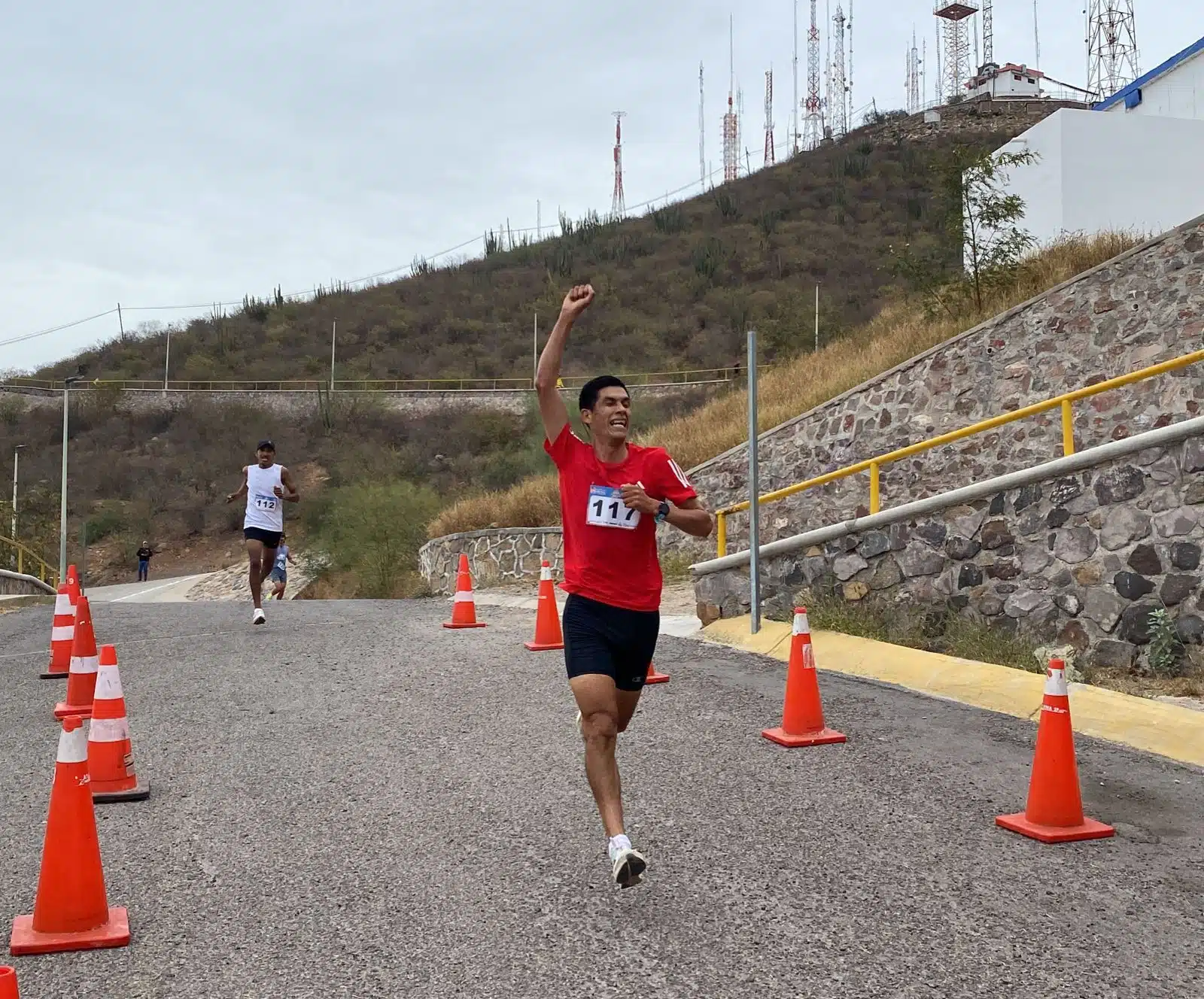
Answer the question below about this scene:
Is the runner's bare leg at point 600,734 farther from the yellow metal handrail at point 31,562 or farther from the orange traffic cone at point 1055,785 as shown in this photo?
the yellow metal handrail at point 31,562

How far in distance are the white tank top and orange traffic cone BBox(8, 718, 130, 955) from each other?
29.3 ft

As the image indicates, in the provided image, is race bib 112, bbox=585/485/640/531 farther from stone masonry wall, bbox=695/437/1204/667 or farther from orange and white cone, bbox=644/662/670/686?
stone masonry wall, bbox=695/437/1204/667

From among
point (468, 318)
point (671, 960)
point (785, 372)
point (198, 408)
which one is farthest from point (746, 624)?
point (468, 318)

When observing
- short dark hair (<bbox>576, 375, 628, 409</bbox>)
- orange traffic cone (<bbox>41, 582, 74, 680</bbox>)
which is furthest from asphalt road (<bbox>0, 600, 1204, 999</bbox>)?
short dark hair (<bbox>576, 375, 628, 409</bbox>)

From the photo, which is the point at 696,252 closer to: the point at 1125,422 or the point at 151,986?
the point at 1125,422

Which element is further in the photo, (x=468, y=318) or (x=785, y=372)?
(x=468, y=318)

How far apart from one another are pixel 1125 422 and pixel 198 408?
61692mm

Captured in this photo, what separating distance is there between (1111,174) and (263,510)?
17714mm

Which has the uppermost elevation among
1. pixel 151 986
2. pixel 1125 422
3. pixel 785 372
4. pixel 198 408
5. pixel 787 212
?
pixel 787 212

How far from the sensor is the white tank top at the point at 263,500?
42.6 feet

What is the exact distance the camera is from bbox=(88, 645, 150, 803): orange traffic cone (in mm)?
6043

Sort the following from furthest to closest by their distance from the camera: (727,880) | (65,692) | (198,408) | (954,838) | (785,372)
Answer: (198,408)
(785,372)
(65,692)
(954,838)
(727,880)

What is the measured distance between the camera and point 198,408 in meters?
68.6

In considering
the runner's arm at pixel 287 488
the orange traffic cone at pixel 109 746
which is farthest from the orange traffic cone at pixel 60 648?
the orange traffic cone at pixel 109 746
